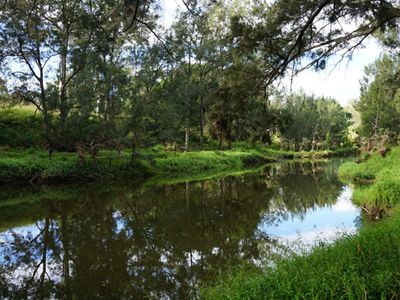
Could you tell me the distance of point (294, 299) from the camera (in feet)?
13.6

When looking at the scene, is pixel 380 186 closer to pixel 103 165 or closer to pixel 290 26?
pixel 290 26

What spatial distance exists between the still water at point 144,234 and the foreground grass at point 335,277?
1.52 metres

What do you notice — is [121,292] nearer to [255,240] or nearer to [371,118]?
[255,240]

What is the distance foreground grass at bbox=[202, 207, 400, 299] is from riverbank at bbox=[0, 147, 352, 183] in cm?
1661

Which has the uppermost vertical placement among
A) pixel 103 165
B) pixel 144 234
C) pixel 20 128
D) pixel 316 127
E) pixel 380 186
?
pixel 316 127

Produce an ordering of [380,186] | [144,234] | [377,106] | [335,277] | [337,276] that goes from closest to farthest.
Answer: [337,276]
[335,277]
[144,234]
[380,186]
[377,106]

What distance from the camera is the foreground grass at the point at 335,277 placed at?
13.9ft

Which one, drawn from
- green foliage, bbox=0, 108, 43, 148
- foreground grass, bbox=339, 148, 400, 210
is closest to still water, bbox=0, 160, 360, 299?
foreground grass, bbox=339, 148, 400, 210

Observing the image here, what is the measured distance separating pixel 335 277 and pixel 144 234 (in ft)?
22.0

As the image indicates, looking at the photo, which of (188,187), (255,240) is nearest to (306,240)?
(255,240)

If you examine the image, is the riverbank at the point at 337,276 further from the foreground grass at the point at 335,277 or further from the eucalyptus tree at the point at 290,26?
the eucalyptus tree at the point at 290,26

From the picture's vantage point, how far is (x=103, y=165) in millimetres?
23031

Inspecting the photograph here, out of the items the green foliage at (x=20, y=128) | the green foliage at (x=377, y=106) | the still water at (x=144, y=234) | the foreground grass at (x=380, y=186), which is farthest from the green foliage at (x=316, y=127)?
the still water at (x=144, y=234)

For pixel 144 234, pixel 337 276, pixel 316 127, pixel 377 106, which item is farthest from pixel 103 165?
pixel 316 127
